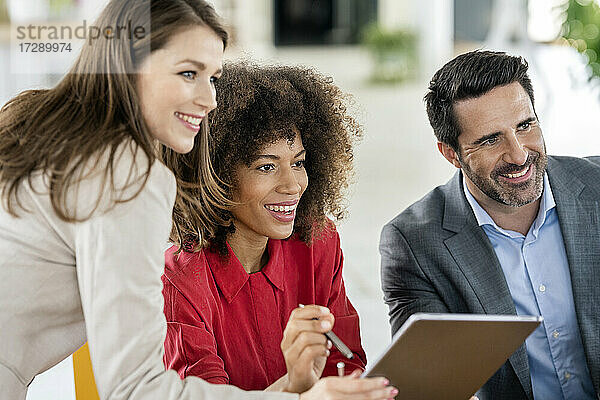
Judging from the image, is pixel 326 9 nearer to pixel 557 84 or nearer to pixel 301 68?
pixel 557 84

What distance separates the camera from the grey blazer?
5.12ft

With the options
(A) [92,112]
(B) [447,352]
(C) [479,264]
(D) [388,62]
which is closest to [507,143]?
(C) [479,264]

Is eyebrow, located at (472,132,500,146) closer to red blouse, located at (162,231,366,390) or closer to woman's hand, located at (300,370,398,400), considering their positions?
red blouse, located at (162,231,366,390)

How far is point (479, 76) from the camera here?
1.61 metres

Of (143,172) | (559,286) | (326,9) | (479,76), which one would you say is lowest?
(559,286)

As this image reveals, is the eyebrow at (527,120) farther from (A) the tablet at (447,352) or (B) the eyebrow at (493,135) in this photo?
(A) the tablet at (447,352)

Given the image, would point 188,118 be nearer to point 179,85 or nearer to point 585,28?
point 179,85

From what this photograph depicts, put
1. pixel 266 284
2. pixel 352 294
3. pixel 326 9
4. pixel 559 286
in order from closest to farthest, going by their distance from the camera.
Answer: pixel 266 284
pixel 559 286
pixel 352 294
pixel 326 9

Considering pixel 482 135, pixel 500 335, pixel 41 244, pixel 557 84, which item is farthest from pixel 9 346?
pixel 557 84

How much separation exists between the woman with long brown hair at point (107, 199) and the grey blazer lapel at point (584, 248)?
25.4 inches

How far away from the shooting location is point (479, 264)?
159 centimetres

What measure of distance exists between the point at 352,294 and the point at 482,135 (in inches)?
89.0

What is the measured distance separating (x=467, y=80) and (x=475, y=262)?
377 mm

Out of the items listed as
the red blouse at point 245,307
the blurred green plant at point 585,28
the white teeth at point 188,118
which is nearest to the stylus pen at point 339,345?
the red blouse at point 245,307
